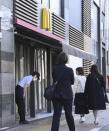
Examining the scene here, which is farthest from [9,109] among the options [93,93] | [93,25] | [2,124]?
[93,25]

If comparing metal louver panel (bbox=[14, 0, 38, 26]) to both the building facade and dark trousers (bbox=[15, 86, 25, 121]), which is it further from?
dark trousers (bbox=[15, 86, 25, 121])

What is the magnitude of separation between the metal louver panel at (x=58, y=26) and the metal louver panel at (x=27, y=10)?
2.16 metres

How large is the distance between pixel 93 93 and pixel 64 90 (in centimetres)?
297

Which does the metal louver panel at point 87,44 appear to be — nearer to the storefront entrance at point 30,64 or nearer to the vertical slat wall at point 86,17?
the vertical slat wall at point 86,17

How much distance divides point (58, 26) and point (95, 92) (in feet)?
19.1

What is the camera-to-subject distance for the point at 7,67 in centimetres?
1017

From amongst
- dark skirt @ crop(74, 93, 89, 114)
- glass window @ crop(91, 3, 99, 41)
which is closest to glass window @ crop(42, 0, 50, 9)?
dark skirt @ crop(74, 93, 89, 114)

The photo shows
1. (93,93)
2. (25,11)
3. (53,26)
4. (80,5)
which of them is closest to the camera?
(93,93)

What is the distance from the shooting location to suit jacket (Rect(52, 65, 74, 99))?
7559 millimetres

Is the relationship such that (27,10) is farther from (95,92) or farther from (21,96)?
(95,92)

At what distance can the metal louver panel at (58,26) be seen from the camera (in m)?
15.0

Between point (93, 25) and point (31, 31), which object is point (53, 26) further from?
point (93, 25)

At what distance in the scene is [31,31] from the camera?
35.9 feet

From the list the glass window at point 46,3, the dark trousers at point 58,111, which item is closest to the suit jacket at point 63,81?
the dark trousers at point 58,111
